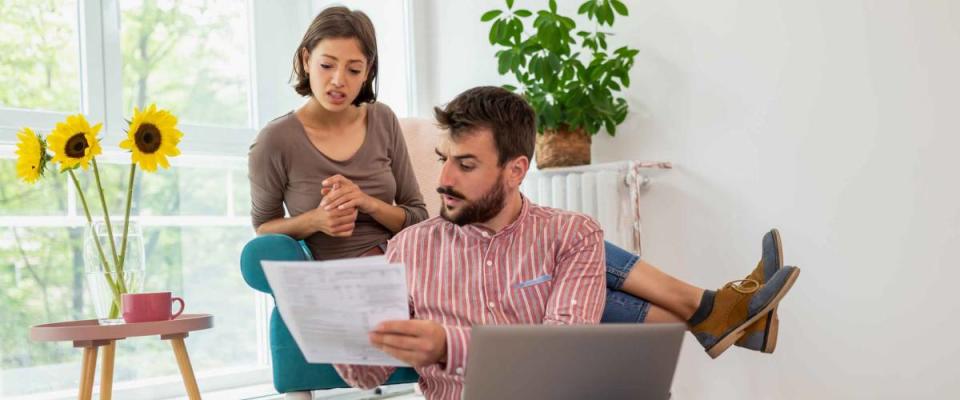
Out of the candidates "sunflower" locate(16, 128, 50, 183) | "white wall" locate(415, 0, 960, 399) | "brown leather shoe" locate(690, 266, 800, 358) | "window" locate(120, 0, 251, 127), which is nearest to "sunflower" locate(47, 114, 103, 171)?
"sunflower" locate(16, 128, 50, 183)

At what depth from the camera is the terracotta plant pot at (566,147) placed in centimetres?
273

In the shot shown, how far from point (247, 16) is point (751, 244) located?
6.64 ft

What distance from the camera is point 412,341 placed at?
1046 millimetres

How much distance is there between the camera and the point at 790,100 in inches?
95.3

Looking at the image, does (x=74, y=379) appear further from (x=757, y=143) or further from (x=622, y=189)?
(x=757, y=143)

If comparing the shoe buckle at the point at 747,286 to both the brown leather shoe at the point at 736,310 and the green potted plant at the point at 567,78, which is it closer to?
the brown leather shoe at the point at 736,310

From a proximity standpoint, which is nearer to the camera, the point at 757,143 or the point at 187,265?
the point at 757,143

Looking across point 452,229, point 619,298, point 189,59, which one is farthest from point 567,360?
point 189,59

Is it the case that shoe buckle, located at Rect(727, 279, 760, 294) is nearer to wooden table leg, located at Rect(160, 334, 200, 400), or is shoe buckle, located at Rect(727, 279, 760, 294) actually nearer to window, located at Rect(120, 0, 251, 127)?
wooden table leg, located at Rect(160, 334, 200, 400)

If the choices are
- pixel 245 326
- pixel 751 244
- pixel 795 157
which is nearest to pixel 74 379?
pixel 245 326

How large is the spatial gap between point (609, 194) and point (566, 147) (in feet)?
0.72

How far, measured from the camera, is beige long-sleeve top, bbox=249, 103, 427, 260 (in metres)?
1.86

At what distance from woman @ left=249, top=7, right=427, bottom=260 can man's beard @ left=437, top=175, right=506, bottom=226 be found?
454 millimetres

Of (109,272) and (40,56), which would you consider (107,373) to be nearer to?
(109,272)
